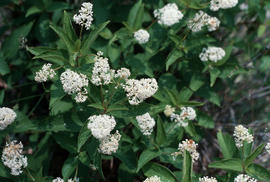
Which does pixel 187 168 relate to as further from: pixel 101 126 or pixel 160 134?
pixel 101 126

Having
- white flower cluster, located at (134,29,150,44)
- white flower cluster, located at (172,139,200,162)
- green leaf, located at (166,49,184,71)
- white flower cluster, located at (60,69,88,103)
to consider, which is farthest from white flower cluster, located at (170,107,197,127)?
white flower cluster, located at (60,69,88,103)

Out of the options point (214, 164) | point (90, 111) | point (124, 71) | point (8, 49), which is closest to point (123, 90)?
point (124, 71)

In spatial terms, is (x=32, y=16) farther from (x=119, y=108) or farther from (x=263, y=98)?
(x=263, y=98)

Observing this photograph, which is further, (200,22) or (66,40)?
(200,22)

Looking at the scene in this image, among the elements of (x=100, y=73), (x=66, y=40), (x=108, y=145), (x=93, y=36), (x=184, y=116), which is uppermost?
(x=93, y=36)

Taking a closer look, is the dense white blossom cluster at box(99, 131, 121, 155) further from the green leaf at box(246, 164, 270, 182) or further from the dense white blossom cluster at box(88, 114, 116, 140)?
the green leaf at box(246, 164, 270, 182)

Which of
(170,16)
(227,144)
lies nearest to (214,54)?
(170,16)
